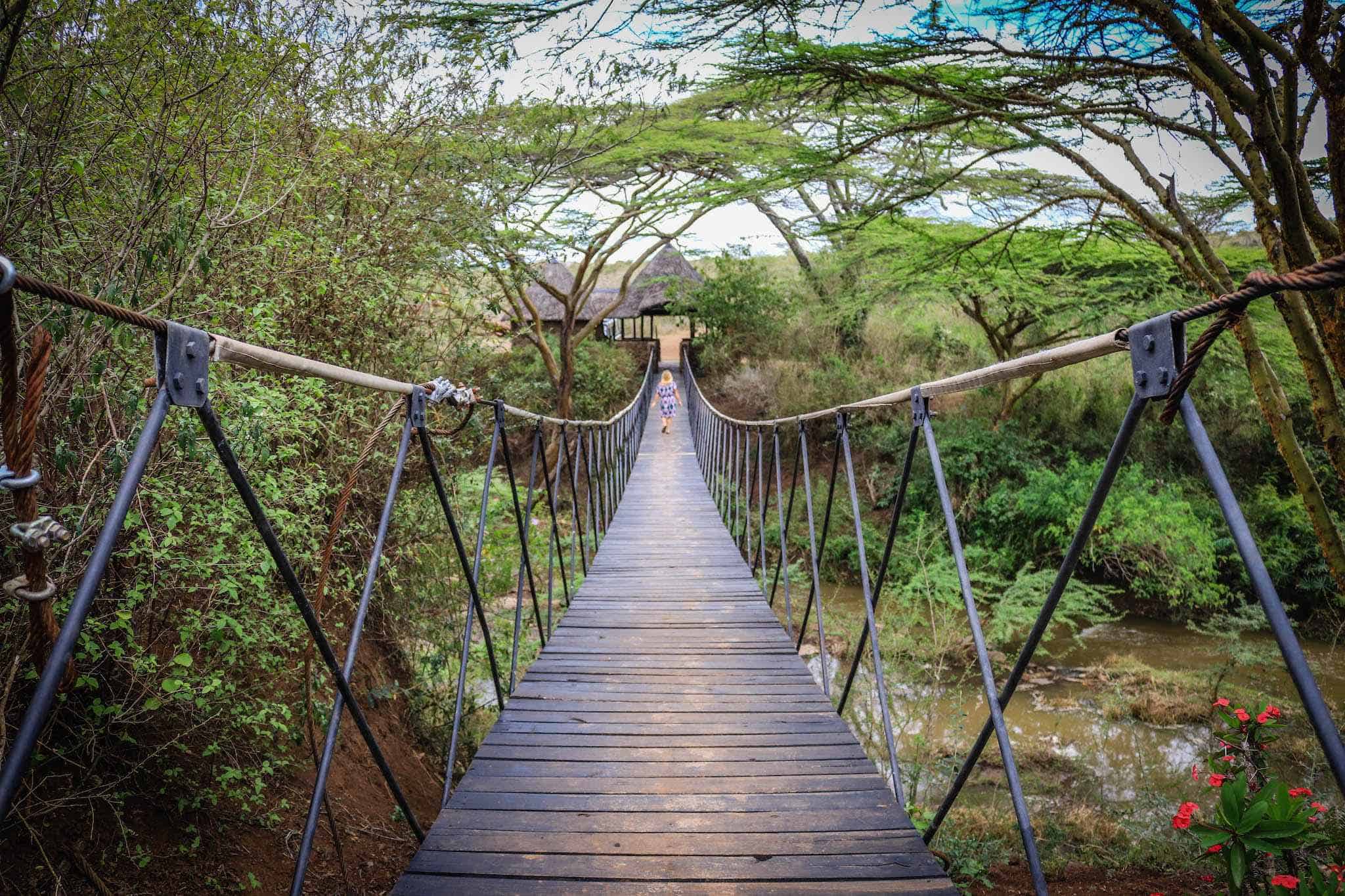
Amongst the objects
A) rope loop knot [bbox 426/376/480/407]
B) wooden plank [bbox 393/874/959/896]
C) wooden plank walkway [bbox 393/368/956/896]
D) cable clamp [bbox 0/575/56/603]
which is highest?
rope loop knot [bbox 426/376/480/407]

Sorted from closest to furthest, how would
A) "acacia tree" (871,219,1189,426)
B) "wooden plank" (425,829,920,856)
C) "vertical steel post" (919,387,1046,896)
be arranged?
"vertical steel post" (919,387,1046,896) < "wooden plank" (425,829,920,856) < "acacia tree" (871,219,1189,426)

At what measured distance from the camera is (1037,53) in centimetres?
329

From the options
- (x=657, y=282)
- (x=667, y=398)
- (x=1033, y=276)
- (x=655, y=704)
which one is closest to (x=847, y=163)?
(x=1033, y=276)

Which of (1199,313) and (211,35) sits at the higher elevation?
(211,35)

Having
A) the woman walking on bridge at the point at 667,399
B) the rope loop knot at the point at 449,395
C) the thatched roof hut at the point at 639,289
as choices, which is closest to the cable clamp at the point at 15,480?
the rope loop knot at the point at 449,395

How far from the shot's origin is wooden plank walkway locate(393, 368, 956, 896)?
1301 mm

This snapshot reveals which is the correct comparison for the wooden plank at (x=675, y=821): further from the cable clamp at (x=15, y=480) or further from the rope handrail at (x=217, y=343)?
the cable clamp at (x=15, y=480)

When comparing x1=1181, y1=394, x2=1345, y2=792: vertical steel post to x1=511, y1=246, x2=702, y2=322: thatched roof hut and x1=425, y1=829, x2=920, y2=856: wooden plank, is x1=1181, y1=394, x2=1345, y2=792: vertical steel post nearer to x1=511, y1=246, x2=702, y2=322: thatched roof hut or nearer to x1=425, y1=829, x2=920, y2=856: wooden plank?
x1=425, y1=829, x2=920, y2=856: wooden plank

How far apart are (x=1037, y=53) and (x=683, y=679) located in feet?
10.2

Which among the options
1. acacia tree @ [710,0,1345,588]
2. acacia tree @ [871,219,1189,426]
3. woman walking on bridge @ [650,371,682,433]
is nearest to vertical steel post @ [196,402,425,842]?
acacia tree @ [710,0,1345,588]

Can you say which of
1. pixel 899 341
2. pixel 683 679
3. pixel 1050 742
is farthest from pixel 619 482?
pixel 899 341

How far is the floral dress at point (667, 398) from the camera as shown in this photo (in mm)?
12227

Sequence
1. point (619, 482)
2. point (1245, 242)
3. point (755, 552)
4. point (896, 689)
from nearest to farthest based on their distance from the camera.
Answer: point (896, 689)
point (619, 482)
point (755, 552)
point (1245, 242)

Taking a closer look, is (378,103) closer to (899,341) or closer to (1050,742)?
(1050,742)
